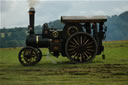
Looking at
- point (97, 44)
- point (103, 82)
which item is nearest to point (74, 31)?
point (97, 44)

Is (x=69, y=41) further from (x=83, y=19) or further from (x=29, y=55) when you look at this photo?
(x=29, y=55)

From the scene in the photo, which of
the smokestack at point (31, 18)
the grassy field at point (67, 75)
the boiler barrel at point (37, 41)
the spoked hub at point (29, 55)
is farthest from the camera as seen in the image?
the boiler barrel at point (37, 41)

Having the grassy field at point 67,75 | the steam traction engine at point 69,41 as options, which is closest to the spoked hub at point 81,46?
the steam traction engine at point 69,41

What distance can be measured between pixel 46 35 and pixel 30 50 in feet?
4.47

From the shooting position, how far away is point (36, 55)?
1552cm

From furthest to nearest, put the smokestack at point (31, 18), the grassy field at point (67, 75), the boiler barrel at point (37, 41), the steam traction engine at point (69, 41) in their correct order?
the boiler barrel at point (37, 41) < the smokestack at point (31, 18) < the steam traction engine at point (69, 41) < the grassy field at point (67, 75)

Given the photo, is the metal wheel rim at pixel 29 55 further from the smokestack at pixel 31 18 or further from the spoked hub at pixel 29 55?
the smokestack at pixel 31 18

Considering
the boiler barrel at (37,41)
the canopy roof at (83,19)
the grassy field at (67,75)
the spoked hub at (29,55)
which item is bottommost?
the grassy field at (67,75)

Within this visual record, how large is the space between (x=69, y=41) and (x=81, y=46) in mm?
731

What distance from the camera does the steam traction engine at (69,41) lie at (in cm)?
1563

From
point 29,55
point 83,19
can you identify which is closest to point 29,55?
point 29,55

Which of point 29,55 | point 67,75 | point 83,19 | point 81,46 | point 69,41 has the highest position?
point 83,19

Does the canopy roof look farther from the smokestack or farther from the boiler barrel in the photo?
the smokestack

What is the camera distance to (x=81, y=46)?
15.7m
